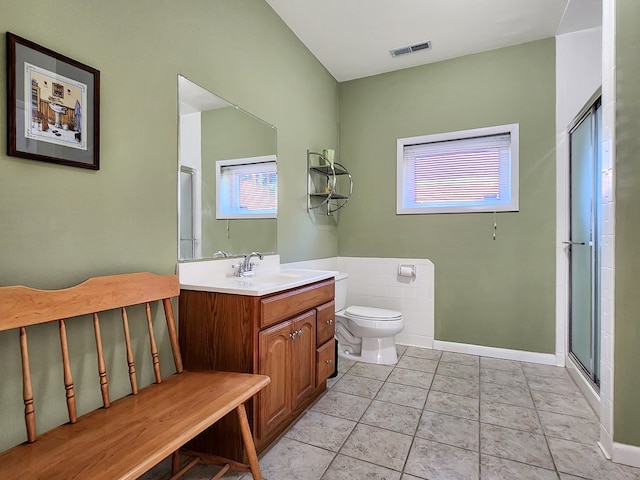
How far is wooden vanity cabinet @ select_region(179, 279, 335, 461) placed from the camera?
155 centimetres

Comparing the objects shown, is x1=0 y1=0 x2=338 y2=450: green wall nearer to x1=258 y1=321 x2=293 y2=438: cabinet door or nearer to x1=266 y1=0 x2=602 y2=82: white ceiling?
x1=258 y1=321 x2=293 y2=438: cabinet door

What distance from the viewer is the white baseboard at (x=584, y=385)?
2049 mm

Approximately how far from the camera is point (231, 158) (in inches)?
85.4

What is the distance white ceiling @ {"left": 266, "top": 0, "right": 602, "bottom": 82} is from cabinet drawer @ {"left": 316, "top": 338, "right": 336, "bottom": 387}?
7.98ft

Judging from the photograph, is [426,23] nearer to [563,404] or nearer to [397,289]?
[397,289]

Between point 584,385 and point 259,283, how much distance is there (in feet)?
7.47

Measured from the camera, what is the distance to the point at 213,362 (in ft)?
5.34

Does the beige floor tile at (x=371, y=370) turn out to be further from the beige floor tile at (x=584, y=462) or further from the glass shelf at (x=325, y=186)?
the glass shelf at (x=325, y=186)

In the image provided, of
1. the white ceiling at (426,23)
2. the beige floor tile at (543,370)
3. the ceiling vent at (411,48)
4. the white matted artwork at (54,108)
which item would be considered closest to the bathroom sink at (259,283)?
the white matted artwork at (54,108)

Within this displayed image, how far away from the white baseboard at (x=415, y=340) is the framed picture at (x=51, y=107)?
292 centimetres

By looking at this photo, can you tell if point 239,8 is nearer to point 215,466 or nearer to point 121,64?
point 121,64

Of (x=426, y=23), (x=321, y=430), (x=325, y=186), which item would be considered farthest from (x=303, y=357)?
(x=426, y=23)

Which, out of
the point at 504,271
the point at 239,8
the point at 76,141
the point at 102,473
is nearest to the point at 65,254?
the point at 76,141

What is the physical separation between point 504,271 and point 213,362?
2.56 meters
